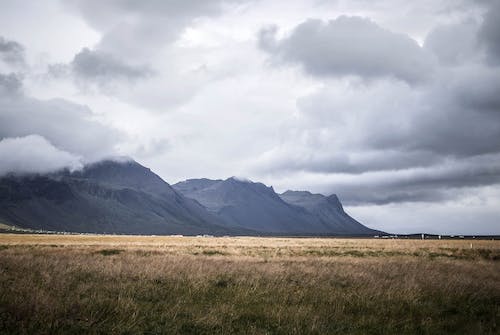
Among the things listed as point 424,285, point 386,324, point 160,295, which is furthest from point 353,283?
point 160,295

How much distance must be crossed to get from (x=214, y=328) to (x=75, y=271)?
31.6 ft

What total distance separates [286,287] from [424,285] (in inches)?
215

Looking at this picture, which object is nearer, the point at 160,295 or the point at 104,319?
the point at 104,319

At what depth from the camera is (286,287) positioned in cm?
1467

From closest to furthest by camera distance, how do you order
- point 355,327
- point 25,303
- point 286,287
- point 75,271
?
point 25,303 → point 355,327 → point 286,287 → point 75,271

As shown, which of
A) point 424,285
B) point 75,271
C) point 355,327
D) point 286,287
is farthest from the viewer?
point 75,271

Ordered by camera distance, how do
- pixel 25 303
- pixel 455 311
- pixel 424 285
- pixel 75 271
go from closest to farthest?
pixel 25 303
pixel 455 311
pixel 424 285
pixel 75 271

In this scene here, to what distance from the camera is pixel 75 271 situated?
1678cm

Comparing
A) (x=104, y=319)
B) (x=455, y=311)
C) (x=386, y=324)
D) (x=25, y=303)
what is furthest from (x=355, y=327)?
(x=25, y=303)

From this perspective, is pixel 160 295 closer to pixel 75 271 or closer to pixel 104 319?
pixel 104 319

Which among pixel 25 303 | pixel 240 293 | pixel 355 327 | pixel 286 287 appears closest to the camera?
pixel 25 303

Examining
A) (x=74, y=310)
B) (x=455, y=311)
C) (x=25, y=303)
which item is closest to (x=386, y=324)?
(x=455, y=311)

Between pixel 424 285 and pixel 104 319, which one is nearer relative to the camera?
pixel 104 319

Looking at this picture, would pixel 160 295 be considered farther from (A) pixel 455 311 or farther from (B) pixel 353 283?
(A) pixel 455 311
